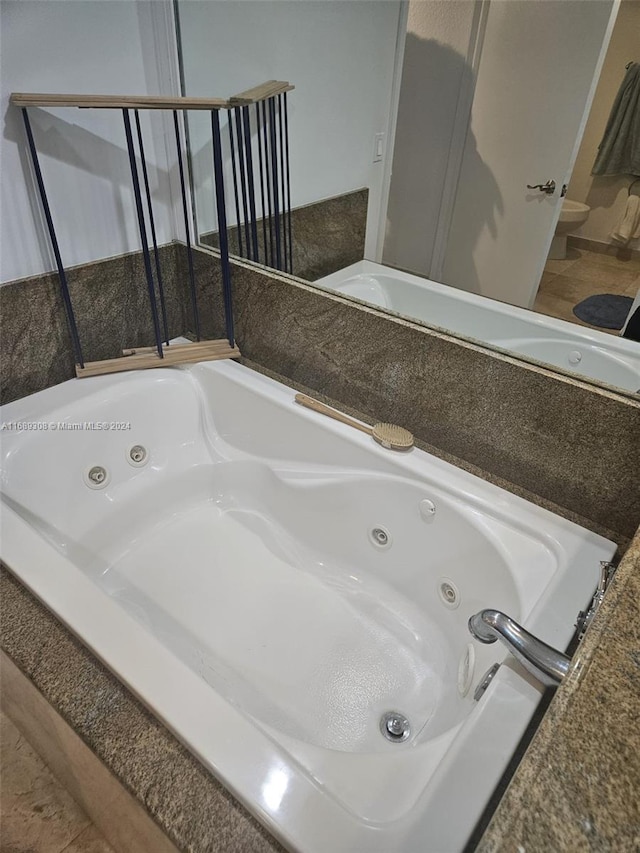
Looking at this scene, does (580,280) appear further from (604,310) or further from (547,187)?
(547,187)

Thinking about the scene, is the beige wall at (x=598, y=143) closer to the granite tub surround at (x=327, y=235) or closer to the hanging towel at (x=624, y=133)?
the hanging towel at (x=624, y=133)

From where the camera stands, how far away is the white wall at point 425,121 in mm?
1190

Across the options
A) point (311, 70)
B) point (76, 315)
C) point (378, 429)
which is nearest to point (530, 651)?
point (378, 429)

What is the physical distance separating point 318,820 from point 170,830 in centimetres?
20

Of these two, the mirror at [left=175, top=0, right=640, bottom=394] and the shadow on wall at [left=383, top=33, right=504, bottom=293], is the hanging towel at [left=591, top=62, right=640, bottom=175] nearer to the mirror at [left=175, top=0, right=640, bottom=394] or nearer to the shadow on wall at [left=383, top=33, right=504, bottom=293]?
the mirror at [left=175, top=0, right=640, bottom=394]

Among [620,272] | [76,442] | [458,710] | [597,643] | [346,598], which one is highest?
[620,272]

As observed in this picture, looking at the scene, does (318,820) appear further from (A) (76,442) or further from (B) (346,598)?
(A) (76,442)

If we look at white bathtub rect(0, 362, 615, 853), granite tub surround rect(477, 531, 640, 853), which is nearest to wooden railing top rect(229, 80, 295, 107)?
white bathtub rect(0, 362, 615, 853)

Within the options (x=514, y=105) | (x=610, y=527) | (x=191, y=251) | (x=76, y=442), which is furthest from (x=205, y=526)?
(x=514, y=105)

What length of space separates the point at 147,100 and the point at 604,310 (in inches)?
46.2

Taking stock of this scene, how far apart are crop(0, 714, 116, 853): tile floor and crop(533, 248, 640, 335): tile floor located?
1.58 metres

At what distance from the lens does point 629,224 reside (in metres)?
1.02

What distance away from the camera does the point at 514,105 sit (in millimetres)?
1142

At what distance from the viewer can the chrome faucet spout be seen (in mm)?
797
